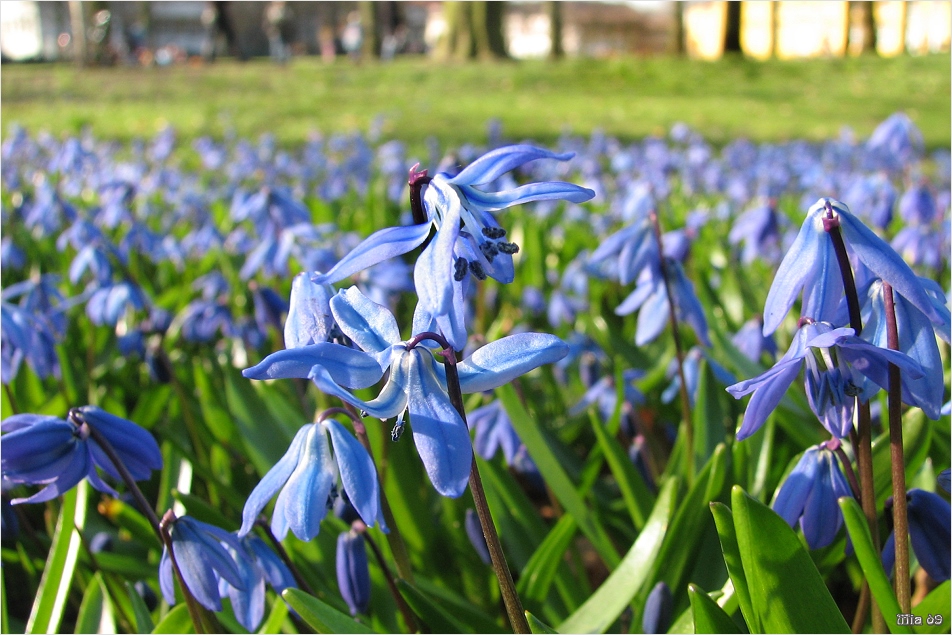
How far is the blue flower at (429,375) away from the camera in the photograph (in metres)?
0.85

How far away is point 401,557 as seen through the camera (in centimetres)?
128

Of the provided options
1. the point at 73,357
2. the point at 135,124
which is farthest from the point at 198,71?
the point at 73,357

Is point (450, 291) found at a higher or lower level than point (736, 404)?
higher

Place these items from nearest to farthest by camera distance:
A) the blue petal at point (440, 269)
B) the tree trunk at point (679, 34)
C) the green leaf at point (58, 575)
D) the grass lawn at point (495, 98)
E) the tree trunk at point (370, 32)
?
the blue petal at point (440, 269), the green leaf at point (58, 575), the grass lawn at point (495, 98), the tree trunk at point (679, 34), the tree trunk at point (370, 32)

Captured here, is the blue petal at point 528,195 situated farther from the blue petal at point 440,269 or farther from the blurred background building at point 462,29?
the blurred background building at point 462,29

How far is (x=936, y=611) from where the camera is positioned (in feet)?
3.92

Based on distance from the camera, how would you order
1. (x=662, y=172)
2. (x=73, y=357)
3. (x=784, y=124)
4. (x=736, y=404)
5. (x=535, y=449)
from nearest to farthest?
(x=535, y=449) < (x=736, y=404) < (x=73, y=357) < (x=662, y=172) < (x=784, y=124)

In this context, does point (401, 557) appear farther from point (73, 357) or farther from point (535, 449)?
point (73, 357)

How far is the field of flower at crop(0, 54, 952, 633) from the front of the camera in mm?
938

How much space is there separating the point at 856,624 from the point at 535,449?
1.87 feet

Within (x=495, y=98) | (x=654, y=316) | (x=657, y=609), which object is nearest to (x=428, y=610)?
(x=657, y=609)

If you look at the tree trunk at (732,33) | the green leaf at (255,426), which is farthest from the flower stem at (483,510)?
the tree trunk at (732,33)

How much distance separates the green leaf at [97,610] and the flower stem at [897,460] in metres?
1.26

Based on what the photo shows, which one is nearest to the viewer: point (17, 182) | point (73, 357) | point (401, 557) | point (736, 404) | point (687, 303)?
point (401, 557)
